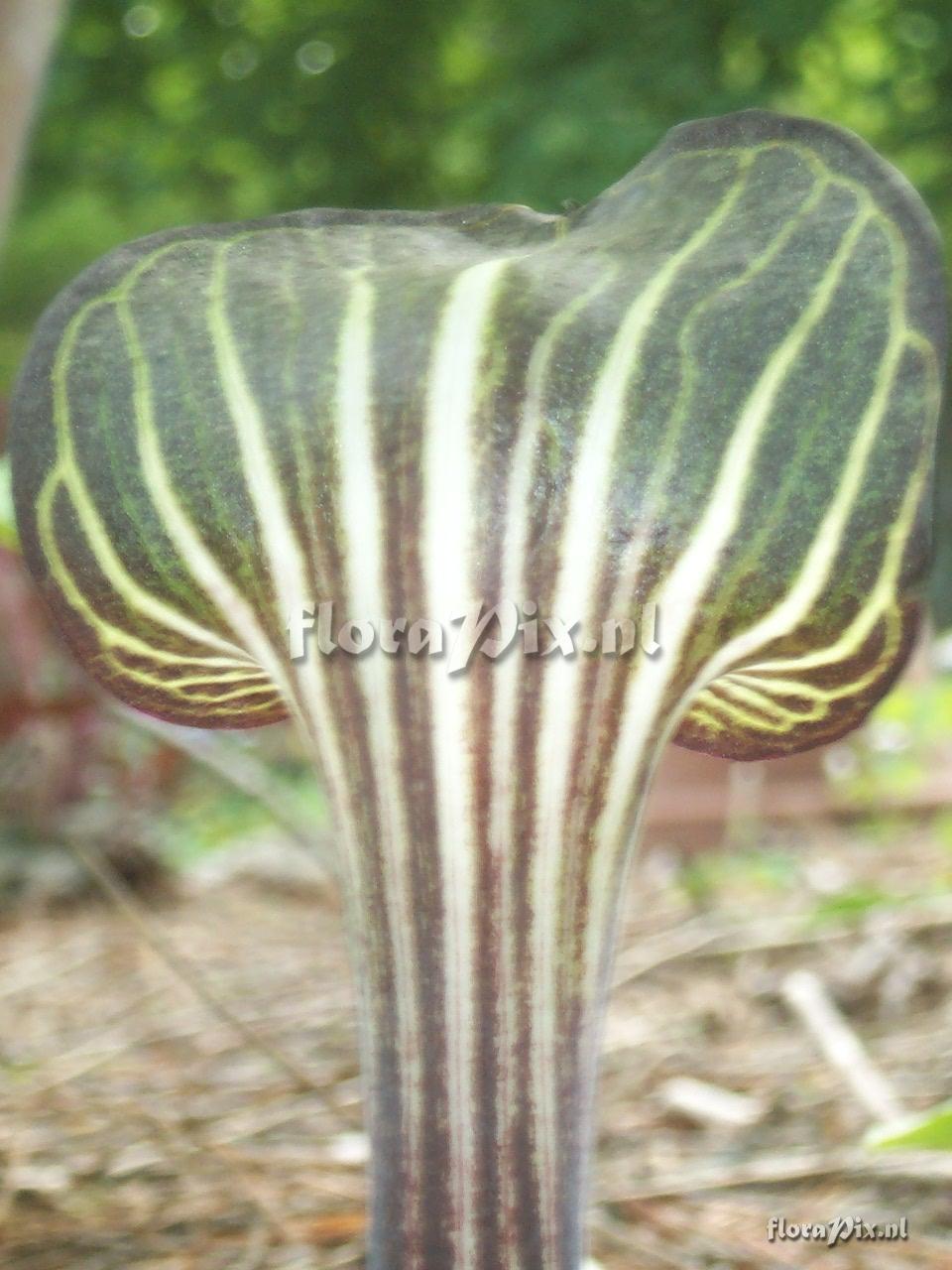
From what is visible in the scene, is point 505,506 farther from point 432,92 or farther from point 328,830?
point 432,92

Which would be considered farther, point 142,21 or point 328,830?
point 142,21

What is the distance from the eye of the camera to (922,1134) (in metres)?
0.53

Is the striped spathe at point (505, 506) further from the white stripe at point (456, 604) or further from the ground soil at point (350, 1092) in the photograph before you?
the ground soil at point (350, 1092)

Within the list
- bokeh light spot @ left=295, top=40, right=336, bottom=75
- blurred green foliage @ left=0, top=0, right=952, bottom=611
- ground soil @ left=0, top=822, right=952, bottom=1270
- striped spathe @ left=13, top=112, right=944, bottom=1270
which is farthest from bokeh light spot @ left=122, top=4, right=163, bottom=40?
striped spathe @ left=13, top=112, right=944, bottom=1270

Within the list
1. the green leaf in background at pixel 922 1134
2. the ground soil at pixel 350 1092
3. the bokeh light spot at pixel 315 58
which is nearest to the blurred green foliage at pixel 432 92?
the bokeh light spot at pixel 315 58

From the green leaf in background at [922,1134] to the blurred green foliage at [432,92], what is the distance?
74.0 inches

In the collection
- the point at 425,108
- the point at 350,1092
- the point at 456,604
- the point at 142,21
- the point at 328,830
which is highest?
the point at 142,21

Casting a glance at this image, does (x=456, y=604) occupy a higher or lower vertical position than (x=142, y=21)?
lower

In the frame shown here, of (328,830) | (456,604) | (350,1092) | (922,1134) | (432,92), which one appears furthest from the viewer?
(432,92)

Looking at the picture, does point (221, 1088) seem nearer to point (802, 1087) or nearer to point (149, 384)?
point (802, 1087)

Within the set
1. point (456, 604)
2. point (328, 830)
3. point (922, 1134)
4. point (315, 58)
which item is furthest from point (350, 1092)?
point (315, 58)

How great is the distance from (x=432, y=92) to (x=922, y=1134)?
2.94 meters

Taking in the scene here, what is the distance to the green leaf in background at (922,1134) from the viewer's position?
0.52m

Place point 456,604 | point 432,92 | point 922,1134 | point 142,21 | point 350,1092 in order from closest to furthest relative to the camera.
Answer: point 456,604, point 922,1134, point 350,1092, point 142,21, point 432,92
